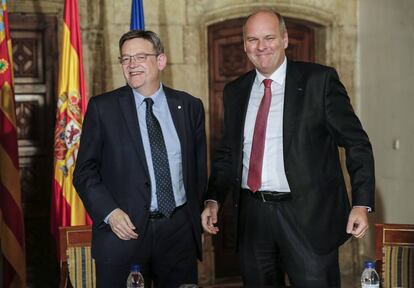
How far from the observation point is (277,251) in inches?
121

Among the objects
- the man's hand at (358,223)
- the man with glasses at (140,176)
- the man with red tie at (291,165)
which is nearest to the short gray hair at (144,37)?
the man with glasses at (140,176)

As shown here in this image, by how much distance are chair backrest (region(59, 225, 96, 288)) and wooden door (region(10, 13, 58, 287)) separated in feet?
6.79

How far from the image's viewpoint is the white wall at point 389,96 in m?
5.05

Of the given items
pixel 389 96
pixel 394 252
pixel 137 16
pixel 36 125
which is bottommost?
pixel 394 252

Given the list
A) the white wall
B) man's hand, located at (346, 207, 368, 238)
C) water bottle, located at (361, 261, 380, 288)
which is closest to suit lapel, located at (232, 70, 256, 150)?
man's hand, located at (346, 207, 368, 238)

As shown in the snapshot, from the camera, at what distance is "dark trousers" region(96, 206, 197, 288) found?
2.91 meters

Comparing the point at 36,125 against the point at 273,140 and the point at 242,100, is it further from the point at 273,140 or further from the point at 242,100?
the point at 273,140

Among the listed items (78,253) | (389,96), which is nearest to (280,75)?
(78,253)

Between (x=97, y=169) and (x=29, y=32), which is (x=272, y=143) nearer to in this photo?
(x=97, y=169)

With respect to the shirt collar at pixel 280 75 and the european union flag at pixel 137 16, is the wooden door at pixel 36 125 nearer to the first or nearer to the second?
the european union flag at pixel 137 16

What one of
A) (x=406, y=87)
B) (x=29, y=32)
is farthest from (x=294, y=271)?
(x=29, y=32)

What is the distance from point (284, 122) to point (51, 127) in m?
2.60

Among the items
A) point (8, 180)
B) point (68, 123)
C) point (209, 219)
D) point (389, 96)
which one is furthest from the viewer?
point (389, 96)

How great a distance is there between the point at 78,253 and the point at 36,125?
2185 millimetres
